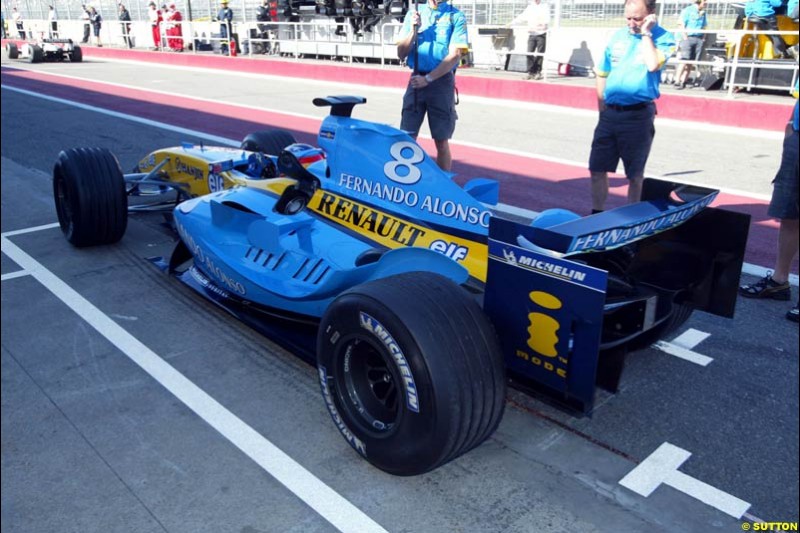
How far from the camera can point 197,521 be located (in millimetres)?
2643

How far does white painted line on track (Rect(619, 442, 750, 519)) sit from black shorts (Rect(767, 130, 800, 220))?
2.32 metres

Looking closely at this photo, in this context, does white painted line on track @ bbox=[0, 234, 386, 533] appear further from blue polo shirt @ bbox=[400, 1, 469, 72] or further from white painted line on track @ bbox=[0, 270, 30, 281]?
blue polo shirt @ bbox=[400, 1, 469, 72]

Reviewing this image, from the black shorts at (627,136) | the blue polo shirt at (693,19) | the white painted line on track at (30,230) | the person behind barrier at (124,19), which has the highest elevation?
the blue polo shirt at (693,19)

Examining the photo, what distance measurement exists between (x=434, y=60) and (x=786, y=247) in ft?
11.3

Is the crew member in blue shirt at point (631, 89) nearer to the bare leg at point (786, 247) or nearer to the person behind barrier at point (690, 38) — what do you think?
the bare leg at point (786, 247)

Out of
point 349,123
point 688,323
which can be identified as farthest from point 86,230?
point 688,323

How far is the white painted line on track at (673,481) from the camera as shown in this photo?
274cm

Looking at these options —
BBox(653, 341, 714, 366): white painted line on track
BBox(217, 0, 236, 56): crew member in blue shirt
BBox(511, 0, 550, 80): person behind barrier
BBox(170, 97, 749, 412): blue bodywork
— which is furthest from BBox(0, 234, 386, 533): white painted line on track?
BBox(217, 0, 236, 56): crew member in blue shirt

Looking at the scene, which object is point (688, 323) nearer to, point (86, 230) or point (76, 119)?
point (86, 230)

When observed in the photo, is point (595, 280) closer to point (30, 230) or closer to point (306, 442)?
point (306, 442)

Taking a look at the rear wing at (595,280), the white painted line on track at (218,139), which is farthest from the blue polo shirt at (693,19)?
the rear wing at (595,280)

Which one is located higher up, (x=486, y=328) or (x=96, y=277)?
(x=486, y=328)

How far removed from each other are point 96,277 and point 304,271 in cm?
224

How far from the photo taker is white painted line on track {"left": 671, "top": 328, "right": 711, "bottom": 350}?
161 inches
